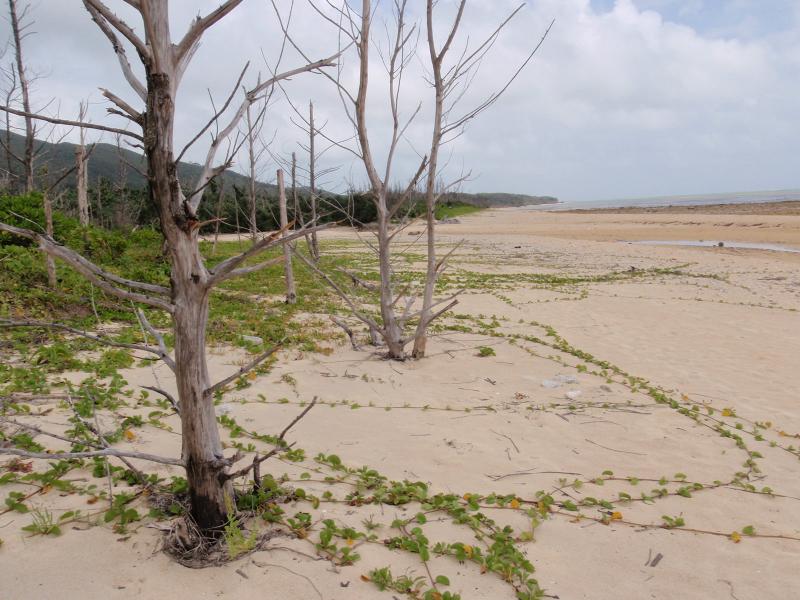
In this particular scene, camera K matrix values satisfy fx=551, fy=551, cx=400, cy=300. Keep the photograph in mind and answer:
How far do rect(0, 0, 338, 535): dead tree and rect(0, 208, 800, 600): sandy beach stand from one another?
688mm

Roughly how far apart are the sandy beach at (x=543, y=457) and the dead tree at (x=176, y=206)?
2.26 feet

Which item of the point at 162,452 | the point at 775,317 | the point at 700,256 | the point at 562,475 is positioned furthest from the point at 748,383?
the point at 700,256

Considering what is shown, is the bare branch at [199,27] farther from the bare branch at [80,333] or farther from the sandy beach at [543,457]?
the sandy beach at [543,457]

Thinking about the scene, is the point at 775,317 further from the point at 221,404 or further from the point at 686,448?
the point at 221,404

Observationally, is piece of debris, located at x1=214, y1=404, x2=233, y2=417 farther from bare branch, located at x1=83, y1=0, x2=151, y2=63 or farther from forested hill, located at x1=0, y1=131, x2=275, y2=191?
bare branch, located at x1=83, y1=0, x2=151, y2=63

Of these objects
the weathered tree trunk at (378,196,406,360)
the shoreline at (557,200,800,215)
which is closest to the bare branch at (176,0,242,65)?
the weathered tree trunk at (378,196,406,360)

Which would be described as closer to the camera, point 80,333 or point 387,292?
point 80,333

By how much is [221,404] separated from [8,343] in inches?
111

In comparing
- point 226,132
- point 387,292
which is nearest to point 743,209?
point 387,292

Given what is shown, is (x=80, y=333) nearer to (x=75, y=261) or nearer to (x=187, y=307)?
(x=75, y=261)

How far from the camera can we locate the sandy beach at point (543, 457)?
262 cm

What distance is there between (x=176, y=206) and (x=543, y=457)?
320cm

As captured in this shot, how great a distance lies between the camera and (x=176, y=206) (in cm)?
218

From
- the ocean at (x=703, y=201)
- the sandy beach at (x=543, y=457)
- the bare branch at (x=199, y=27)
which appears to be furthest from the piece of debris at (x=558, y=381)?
the ocean at (x=703, y=201)
